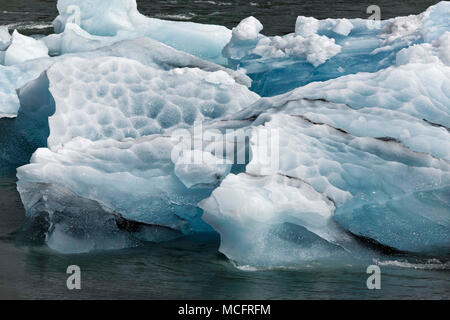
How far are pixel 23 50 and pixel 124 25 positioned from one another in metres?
1.00

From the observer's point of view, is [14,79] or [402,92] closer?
[402,92]

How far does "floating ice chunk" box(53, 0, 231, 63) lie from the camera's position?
7.69 meters

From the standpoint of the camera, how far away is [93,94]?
18.1 ft

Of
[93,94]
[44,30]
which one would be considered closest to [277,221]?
[93,94]

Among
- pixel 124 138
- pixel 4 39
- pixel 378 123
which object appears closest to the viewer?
pixel 378 123

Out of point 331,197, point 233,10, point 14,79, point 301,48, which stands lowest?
point 233,10

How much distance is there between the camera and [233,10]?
36.2ft

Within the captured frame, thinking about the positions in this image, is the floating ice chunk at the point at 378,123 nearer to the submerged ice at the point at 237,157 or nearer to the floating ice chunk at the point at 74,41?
the submerged ice at the point at 237,157

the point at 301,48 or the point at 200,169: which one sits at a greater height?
the point at 301,48

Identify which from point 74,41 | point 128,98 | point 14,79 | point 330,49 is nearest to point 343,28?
point 330,49

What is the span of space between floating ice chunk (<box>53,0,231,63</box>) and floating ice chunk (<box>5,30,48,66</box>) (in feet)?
1.46

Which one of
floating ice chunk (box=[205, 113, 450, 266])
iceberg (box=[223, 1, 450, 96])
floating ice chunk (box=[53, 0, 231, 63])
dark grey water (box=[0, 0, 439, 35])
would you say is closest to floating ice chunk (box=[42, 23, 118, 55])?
floating ice chunk (box=[53, 0, 231, 63])

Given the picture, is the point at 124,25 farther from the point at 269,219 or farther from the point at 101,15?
the point at 269,219

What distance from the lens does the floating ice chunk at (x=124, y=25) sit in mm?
7688
